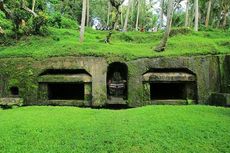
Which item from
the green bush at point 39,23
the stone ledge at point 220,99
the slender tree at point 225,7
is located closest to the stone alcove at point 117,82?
the stone ledge at point 220,99

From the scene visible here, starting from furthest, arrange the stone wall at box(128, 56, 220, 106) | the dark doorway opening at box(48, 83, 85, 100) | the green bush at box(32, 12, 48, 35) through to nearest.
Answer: the green bush at box(32, 12, 48, 35) → the dark doorway opening at box(48, 83, 85, 100) → the stone wall at box(128, 56, 220, 106)

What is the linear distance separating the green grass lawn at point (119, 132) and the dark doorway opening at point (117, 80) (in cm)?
282

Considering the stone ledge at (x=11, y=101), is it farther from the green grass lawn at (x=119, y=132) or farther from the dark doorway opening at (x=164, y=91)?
the dark doorway opening at (x=164, y=91)

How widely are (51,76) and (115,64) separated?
8.08ft

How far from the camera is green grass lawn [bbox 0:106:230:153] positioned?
6.37 meters

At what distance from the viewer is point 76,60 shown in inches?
448

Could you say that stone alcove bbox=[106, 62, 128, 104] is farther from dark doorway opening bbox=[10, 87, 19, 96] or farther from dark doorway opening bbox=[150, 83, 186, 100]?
dark doorway opening bbox=[10, 87, 19, 96]

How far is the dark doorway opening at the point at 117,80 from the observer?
11.6 metres

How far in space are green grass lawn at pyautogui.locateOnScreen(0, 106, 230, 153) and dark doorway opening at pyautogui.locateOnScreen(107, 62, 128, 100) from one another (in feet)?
9.27

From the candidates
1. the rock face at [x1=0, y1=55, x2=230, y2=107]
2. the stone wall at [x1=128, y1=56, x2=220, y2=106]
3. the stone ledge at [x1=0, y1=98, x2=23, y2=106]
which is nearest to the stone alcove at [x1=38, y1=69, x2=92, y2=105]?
the rock face at [x1=0, y1=55, x2=230, y2=107]

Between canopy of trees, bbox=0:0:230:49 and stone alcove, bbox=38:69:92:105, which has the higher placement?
canopy of trees, bbox=0:0:230:49

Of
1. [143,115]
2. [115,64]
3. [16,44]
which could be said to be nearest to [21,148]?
[143,115]

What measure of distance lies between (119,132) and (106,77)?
4527mm

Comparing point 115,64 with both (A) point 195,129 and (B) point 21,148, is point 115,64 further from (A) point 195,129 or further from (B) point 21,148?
(B) point 21,148
